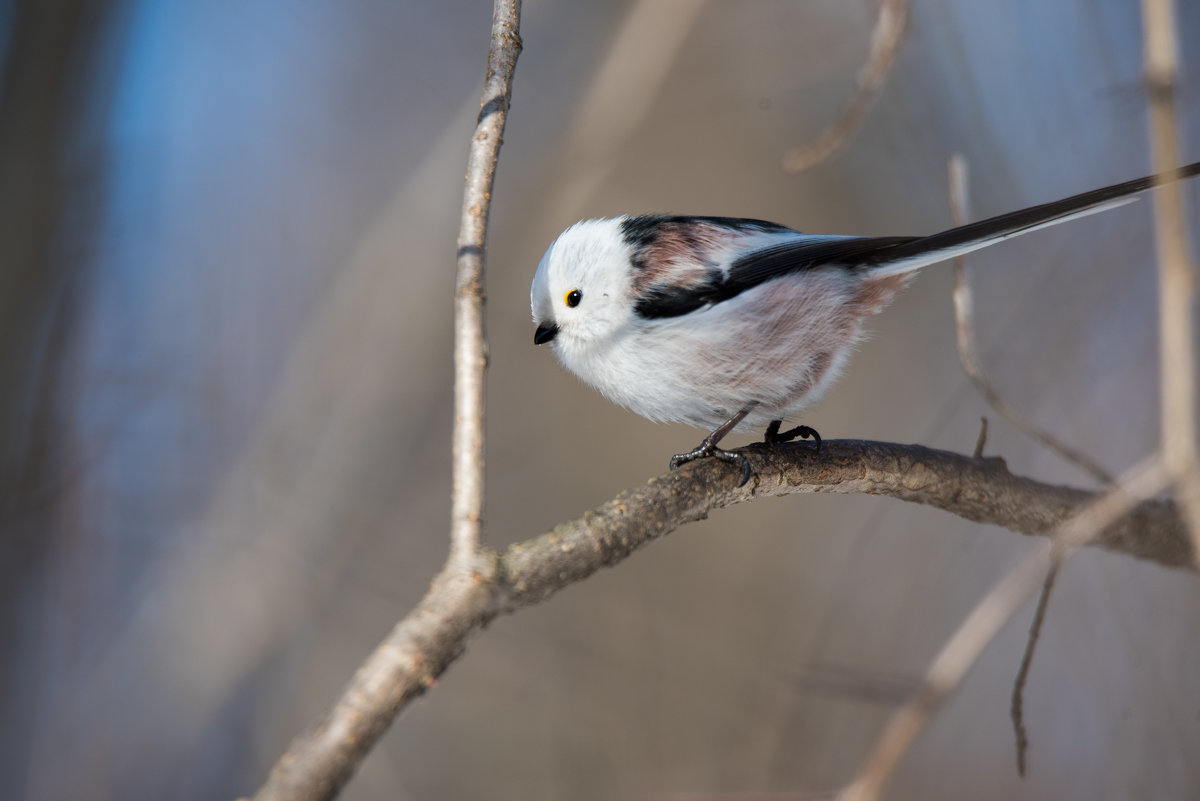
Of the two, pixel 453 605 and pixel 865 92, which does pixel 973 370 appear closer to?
pixel 865 92

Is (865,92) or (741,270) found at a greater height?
(865,92)

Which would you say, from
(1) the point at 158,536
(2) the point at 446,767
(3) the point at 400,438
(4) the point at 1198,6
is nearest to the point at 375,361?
(3) the point at 400,438

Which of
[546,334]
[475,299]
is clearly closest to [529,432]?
[546,334]

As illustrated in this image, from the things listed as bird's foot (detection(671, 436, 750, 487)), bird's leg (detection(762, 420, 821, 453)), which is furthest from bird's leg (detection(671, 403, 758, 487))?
bird's leg (detection(762, 420, 821, 453))

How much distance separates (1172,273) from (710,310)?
2.71 ft

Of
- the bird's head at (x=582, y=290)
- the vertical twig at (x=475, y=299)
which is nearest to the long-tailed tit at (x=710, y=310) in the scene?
the bird's head at (x=582, y=290)

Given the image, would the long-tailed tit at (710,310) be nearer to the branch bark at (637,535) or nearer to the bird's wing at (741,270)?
the bird's wing at (741,270)

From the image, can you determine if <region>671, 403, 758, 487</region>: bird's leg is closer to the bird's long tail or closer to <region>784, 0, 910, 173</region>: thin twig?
the bird's long tail

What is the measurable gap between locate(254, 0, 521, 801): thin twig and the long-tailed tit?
24.8 inches

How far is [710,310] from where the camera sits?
174 cm

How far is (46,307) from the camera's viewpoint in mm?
3340

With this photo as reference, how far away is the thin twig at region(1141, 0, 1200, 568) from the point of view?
1.10 metres

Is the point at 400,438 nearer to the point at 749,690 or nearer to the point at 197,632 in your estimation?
the point at 197,632

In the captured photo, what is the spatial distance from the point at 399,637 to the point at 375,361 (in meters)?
2.59
